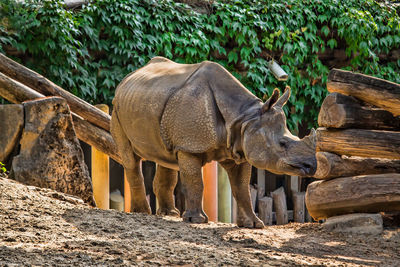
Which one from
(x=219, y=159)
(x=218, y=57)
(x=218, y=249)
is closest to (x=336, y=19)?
(x=218, y=57)

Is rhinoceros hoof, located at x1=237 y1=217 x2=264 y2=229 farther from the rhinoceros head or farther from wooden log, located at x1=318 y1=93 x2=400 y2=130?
wooden log, located at x1=318 y1=93 x2=400 y2=130

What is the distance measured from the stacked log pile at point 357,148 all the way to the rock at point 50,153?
242 centimetres

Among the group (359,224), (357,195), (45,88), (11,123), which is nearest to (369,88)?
(357,195)

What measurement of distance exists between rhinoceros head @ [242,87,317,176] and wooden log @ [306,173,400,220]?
1.25 metres

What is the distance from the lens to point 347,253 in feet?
14.0

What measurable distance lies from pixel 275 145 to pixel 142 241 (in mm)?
1448

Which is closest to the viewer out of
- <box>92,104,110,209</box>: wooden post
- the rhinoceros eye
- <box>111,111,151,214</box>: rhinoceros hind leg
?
the rhinoceros eye

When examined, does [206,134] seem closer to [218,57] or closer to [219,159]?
[219,159]

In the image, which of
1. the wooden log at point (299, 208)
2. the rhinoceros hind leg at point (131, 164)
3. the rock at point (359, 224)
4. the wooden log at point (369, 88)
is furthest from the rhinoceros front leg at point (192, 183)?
the wooden log at point (299, 208)

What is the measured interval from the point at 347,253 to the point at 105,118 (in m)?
3.47

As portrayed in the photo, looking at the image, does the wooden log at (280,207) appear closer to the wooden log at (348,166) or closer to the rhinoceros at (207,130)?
the wooden log at (348,166)

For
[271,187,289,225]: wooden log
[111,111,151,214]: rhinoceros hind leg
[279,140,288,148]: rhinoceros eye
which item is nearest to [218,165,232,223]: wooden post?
[271,187,289,225]: wooden log

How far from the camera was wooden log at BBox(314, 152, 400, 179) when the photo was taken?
18.0 ft

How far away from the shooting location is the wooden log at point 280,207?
8.61 m
